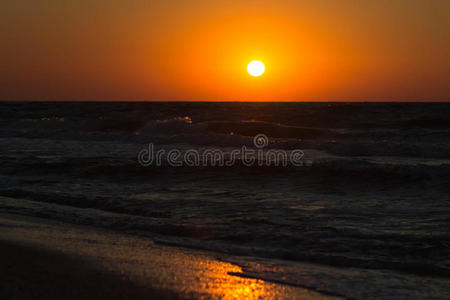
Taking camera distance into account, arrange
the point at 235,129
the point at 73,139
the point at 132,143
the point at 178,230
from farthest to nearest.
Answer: the point at 235,129 < the point at 73,139 < the point at 132,143 < the point at 178,230

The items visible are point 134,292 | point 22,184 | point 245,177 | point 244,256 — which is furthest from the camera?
point 245,177

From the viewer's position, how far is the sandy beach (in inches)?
118

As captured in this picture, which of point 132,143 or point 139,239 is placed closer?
point 139,239

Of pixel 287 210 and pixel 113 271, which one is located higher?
pixel 287 210

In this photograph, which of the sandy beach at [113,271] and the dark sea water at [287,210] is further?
the dark sea water at [287,210]

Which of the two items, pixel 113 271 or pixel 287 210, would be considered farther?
pixel 287 210

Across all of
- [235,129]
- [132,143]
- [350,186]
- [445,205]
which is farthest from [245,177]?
[235,129]

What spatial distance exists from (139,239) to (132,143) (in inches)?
576

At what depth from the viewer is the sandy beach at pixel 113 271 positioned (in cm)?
299

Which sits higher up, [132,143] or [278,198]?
[132,143]

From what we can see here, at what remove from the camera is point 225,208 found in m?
6.34

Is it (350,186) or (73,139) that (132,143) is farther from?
(350,186)

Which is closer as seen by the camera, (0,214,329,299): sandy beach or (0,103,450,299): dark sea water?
(0,214,329,299): sandy beach

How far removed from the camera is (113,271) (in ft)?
11.4
